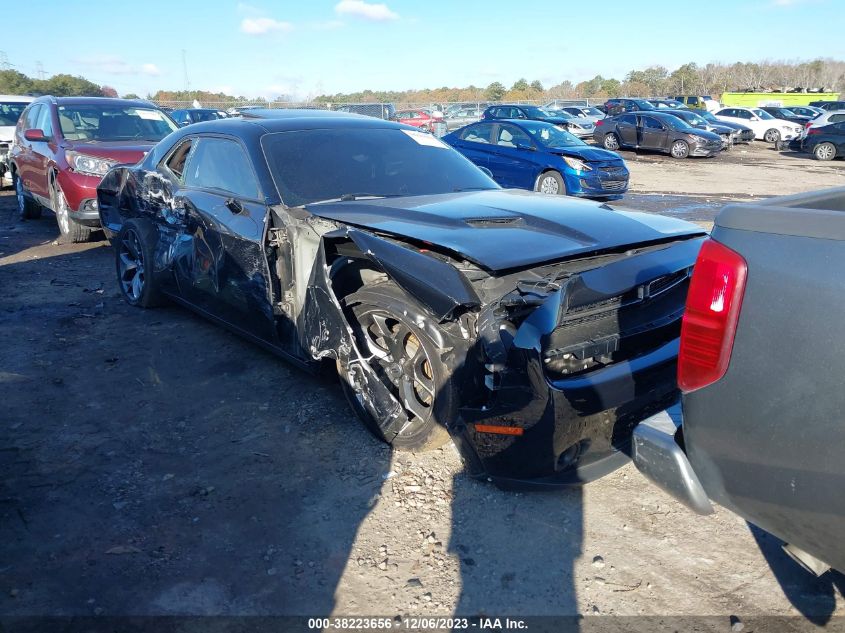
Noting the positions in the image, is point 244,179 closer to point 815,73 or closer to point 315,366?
point 315,366

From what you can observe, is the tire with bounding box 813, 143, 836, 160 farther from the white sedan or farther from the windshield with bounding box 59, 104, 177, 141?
the windshield with bounding box 59, 104, 177, 141

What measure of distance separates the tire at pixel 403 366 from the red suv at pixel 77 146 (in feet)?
18.9

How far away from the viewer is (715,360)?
1960 mm

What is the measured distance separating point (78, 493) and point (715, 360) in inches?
114

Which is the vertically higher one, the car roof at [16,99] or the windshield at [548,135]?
the car roof at [16,99]

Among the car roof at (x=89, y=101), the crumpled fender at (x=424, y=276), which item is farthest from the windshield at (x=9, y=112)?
the crumpled fender at (x=424, y=276)

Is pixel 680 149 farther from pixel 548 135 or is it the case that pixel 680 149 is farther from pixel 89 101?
pixel 89 101

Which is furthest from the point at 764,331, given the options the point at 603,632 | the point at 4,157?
the point at 4,157

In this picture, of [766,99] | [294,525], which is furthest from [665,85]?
[294,525]

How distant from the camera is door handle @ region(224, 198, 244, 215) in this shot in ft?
13.7

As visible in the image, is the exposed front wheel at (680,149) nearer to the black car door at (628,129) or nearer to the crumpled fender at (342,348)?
the black car door at (628,129)

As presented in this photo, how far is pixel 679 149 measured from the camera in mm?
22516

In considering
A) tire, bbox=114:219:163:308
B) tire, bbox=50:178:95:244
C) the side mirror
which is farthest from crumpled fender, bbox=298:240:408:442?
the side mirror

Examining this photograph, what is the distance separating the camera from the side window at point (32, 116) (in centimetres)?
934
